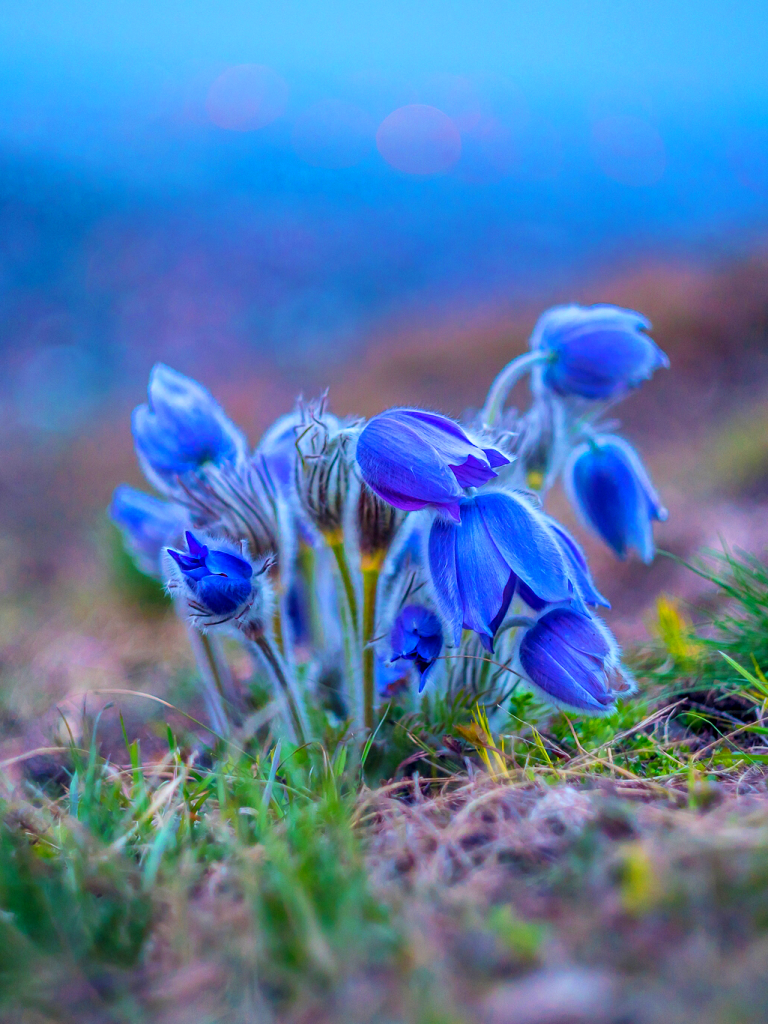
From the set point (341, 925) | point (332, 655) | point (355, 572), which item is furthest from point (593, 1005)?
point (332, 655)

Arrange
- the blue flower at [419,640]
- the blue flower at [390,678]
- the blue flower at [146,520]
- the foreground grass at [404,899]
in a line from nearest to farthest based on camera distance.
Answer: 1. the foreground grass at [404,899]
2. the blue flower at [419,640]
3. the blue flower at [390,678]
4. the blue flower at [146,520]

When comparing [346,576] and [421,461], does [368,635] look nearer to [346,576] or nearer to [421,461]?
[346,576]

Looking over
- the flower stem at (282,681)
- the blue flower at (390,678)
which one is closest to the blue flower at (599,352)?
the blue flower at (390,678)

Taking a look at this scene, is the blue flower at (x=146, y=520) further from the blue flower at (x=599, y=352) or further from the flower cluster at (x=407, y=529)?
the blue flower at (x=599, y=352)

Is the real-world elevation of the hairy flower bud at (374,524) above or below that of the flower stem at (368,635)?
above

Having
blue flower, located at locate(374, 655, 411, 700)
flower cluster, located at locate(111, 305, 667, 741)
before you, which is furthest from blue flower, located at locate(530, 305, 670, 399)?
blue flower, located at locate(374, 655, 411, 700)
